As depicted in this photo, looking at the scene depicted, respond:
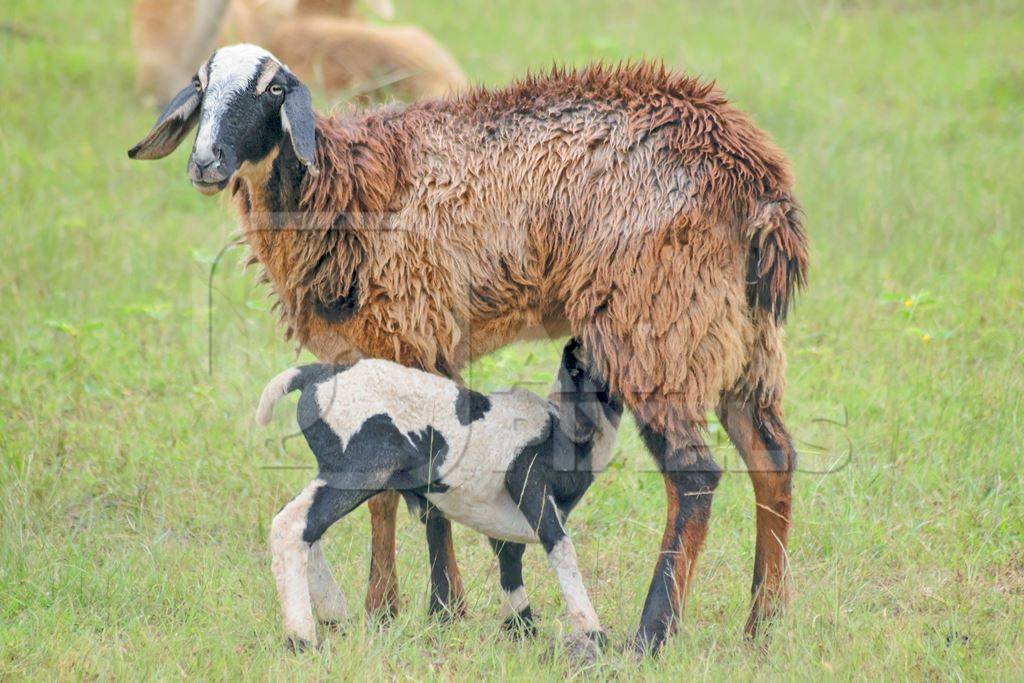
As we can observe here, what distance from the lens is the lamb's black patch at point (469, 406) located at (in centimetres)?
488

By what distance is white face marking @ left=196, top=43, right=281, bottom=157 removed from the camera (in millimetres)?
4840

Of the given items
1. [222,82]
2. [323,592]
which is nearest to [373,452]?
[323,592]

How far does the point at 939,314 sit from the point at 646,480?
2.63m

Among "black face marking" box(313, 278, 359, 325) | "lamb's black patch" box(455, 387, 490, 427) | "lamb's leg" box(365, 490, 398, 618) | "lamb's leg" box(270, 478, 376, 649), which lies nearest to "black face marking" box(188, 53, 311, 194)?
"black face marking" box(313, 278, 359, 325)

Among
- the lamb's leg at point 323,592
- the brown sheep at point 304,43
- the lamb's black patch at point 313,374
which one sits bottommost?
the lamb's leg at point 323,592

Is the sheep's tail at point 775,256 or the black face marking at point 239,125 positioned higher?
the black face marking at point 239,125

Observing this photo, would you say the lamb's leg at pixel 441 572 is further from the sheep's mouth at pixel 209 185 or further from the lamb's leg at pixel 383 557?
the sheep's mouth at pixel 209 185

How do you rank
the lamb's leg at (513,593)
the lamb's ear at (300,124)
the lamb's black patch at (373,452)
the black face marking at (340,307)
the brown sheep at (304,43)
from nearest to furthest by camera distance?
the lamb's black patch at (373,452), the lamb's ear at (300,124), the lamb's leg at (513,593), the black face marking at (340,307), the brown sheep at (304,43)

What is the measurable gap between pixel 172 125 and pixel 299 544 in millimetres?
1911

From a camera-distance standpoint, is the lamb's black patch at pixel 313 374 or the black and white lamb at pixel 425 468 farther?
the lamb's black patch at pixel 313 374

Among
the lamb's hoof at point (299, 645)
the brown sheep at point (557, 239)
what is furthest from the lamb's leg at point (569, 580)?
the lamb's hoof at point (299, 645)

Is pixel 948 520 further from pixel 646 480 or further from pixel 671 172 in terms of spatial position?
pixel 671 172

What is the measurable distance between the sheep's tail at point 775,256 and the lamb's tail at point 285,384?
171 cm

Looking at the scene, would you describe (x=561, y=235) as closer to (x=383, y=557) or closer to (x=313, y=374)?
(x=313, y=374)
